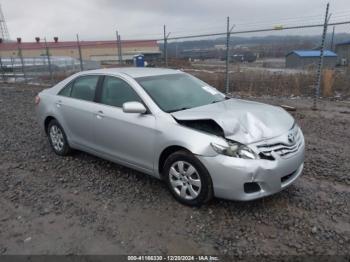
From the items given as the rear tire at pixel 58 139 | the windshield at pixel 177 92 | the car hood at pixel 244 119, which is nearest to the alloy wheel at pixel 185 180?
the car hood at pixel 244 119

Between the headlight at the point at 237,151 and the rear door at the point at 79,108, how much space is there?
2122mm

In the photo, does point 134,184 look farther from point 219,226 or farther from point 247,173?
point 247,173

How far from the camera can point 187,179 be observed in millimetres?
3387

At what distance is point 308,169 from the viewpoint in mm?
4352

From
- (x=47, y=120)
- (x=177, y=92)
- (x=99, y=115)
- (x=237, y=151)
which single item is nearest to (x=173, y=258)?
(x=237, y=151)

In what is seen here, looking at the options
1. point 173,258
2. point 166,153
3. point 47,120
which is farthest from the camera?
point 47,120

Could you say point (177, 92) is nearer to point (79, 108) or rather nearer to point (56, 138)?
point (79, 108)

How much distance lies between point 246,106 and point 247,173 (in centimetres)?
126

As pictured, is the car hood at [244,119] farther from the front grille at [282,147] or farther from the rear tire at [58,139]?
the rear tire at [58,139]

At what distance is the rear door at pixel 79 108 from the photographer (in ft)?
14.7

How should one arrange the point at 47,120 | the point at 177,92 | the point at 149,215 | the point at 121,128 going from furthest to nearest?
1. the point at 47,120
2. the point at 177,92
3. the point at 121,128
4. the point at 149,215

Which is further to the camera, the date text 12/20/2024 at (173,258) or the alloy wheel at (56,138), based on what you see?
the alloy wheel at (56,138)

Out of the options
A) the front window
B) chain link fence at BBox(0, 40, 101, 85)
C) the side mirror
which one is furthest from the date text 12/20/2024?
chain link fence at BBox(0, 40, 101, 85)

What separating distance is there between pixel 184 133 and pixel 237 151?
24.4 inches
